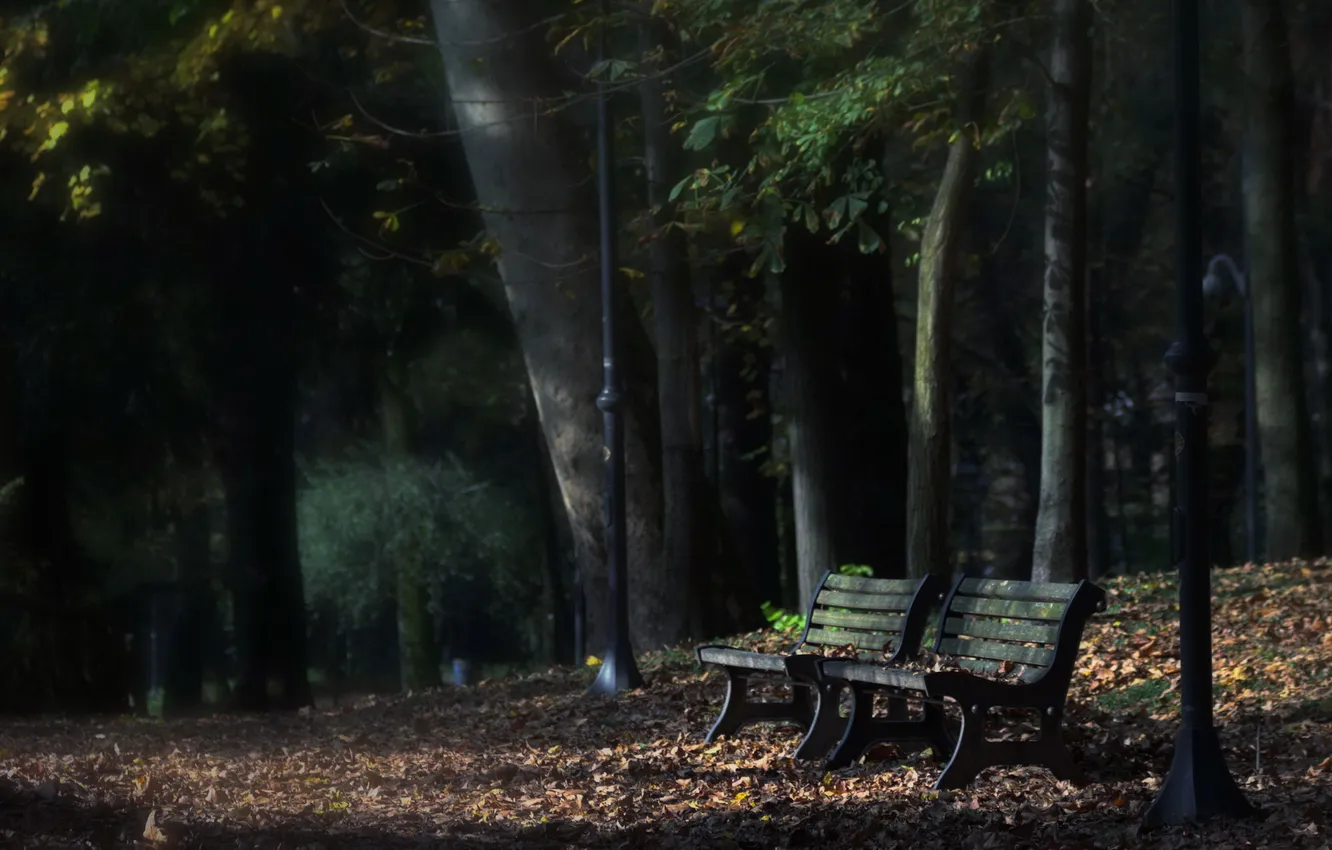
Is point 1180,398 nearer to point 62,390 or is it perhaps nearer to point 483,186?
point 483,186

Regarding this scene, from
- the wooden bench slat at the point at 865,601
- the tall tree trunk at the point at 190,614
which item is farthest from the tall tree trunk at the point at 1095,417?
the wooden bench slat at the point at 865,601

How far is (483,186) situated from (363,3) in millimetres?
3728

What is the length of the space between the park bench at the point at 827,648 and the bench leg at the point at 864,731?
0.28 metres

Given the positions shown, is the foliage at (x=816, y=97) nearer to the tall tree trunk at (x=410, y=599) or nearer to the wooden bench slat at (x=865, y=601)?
the wooden bench slat at (x=865, y=601)

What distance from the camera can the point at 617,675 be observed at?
42.5 ft

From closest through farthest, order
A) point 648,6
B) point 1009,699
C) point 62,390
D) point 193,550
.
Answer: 1. point 1009,699
2. point 648,6
3. point 62,390
4. point 193,550

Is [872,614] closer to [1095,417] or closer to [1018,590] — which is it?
[1018,590]

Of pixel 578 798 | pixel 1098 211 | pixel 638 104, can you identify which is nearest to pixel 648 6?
pixel 638 104

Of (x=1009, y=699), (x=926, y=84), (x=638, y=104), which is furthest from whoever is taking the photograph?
(x=638, y=104)

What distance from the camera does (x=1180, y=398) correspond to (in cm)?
711

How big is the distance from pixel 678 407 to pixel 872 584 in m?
6.71

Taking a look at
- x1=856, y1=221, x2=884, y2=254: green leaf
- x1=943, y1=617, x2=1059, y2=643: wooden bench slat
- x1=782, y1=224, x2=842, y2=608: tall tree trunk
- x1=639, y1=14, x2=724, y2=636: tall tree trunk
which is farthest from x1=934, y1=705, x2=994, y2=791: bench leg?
x1=782, y1=224, x2=842, y2=608: tall tree trunk

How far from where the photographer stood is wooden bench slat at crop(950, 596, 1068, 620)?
7.92 metres

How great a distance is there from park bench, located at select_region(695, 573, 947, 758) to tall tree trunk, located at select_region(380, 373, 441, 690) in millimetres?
18678
